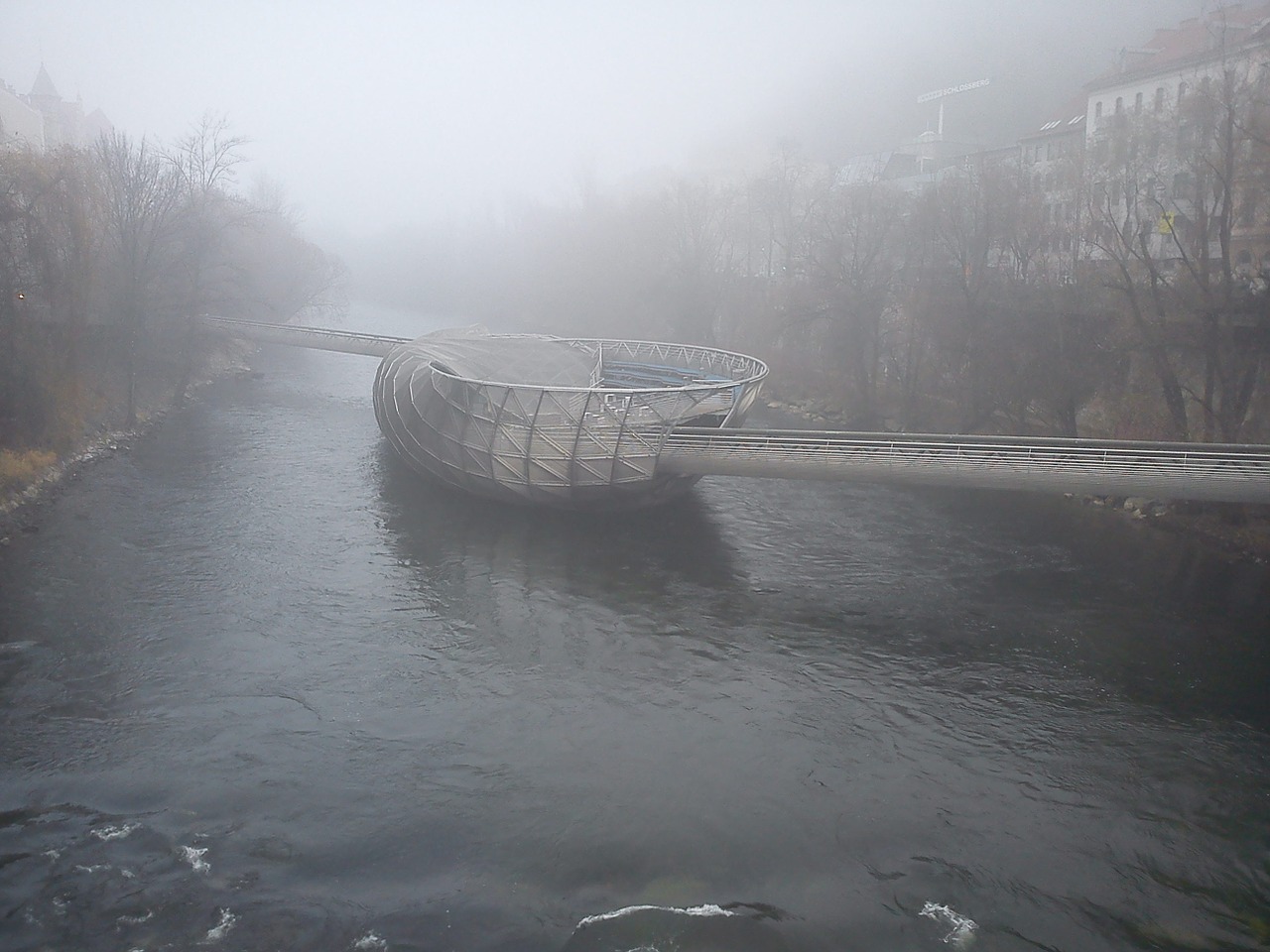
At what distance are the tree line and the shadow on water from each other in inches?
617

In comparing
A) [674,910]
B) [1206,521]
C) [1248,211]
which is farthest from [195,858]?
[1248,211]

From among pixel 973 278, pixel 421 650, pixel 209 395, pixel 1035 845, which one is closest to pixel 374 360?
pixel 209 395

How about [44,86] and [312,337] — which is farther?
[44,86]

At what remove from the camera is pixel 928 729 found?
52.2 ft

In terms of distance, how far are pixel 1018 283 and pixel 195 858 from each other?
3758 cm

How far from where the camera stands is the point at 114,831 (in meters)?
12.5

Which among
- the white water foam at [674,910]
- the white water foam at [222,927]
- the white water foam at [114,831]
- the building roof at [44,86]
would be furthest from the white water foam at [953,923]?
the building roof at [44,86]

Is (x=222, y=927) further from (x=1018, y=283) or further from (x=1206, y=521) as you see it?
(x=1018, y=283)

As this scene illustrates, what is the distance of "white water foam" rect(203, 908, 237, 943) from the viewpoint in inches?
430

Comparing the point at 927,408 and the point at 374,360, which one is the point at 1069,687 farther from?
the point at 374,360

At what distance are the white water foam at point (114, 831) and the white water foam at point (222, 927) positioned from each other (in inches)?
86.5

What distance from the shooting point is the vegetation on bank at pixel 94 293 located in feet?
93.1

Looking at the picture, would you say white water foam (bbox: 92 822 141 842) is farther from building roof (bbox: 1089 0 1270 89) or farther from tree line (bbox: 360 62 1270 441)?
building roof (bbox: 1089 0 1270 89)

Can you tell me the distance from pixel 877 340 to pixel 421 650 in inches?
1232
